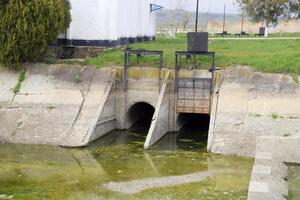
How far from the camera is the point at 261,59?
22281 millimetres

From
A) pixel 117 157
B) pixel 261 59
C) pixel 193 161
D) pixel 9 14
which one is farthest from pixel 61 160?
pixel 261 59

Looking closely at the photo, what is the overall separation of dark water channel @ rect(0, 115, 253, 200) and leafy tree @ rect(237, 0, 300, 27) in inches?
1017

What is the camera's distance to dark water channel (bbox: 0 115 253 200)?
Answer: 14430 mm

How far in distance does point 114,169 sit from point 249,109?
6.05m

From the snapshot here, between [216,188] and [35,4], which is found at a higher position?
[35,4]

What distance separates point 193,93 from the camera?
21.9 metres

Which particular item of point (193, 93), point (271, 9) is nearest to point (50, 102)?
point (193, 93)

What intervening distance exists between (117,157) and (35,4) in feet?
26.3

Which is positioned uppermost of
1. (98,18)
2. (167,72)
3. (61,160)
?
(98,18)

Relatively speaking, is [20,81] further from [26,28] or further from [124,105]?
[124,105]

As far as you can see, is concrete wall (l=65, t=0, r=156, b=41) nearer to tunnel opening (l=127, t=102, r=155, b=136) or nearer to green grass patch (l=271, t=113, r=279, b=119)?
tunnel opening (l=127, t=102, r=155, b=136)

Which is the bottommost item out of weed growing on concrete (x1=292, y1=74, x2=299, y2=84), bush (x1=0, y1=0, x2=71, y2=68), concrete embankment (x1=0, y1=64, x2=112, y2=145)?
concrete embankment (x1=0, y1=64, x2=112, y2=145)

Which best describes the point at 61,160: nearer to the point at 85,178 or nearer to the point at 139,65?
the point at 85,178

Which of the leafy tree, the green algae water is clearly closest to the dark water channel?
the green algae water
